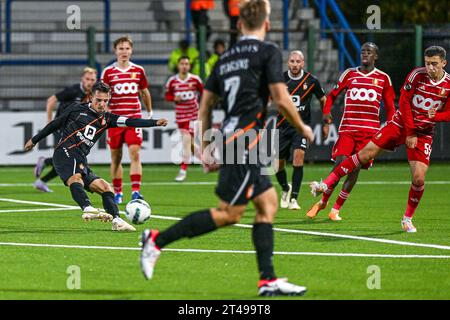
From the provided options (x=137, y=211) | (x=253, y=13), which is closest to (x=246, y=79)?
(x=253, y=13)

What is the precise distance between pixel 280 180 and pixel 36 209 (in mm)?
3660

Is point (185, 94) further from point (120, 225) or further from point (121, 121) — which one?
point (120, 225)

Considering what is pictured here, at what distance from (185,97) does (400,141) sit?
10024 mm

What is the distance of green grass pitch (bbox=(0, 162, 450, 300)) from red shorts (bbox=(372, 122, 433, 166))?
900mm

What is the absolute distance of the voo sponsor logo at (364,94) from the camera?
15109mm

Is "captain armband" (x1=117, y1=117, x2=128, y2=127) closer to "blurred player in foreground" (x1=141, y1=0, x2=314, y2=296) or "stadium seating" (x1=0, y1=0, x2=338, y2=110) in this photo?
"blurred player in foreground" (x1=141, y1=0, x2=314, y2=296)

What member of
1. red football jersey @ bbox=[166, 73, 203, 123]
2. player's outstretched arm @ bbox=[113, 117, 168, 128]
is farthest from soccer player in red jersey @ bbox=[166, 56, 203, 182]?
player's outstretched arm @ bbox=[113, 117, 168, 128]

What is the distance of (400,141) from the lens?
44.9 feet

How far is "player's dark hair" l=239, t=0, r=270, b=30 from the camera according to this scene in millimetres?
8891

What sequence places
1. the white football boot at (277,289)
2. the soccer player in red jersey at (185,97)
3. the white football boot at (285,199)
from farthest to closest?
the soccer player in red jersey at (185,97) → the white football boot at (285,199) → the white football boot at (277,289)

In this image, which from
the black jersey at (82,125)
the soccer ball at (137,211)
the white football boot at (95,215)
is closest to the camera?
the soccer ball at (137,211)

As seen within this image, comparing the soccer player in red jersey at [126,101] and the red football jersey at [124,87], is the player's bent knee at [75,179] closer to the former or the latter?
the soccer player in red jersey at [126,101]

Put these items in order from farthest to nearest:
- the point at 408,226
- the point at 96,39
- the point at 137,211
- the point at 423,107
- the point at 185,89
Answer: the point at 96,39 < the point at 185,89 < the point at 408,226 < the point at 423,107 < the point at 137,211

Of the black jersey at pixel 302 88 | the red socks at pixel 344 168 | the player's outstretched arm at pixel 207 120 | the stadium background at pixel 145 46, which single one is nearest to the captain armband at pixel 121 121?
the red socks at pixel 344 168
